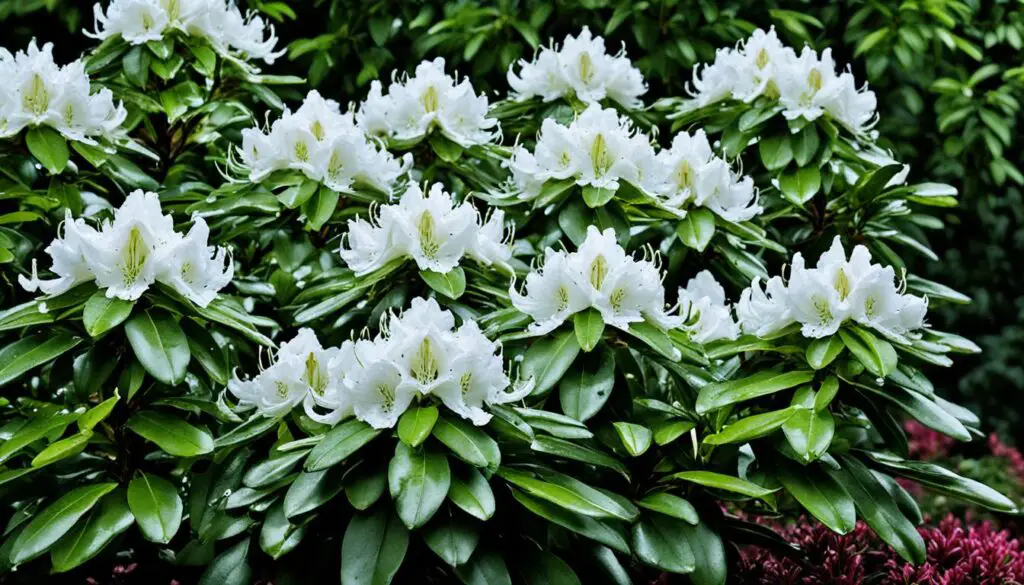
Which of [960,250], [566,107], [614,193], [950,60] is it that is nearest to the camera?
[614,193]

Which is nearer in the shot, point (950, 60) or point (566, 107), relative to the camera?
point (566, 107)

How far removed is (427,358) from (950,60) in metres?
3.88

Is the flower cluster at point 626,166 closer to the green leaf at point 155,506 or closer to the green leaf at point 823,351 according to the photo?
the green leaf at point 823,351

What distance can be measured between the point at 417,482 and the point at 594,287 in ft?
1.74

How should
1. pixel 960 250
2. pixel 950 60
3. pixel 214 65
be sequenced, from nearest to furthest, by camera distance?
pixel 214 65
pixel 950 60
pixel 960 250

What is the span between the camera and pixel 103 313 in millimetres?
2150

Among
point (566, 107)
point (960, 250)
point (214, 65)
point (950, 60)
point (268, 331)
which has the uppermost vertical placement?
point (214, 65)

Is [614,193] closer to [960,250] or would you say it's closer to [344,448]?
[344,448]

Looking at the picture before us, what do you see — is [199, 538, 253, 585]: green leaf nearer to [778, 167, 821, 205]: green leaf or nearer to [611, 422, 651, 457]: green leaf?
[611, 422, 651, 457]: green leaf

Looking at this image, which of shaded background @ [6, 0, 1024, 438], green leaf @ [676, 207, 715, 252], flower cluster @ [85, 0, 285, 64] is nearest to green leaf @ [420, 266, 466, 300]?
green leaf @ [676, 207, 715, 252]

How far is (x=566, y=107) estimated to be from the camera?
3.11 meters

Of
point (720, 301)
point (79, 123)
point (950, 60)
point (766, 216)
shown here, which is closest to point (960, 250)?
point (950, 60)

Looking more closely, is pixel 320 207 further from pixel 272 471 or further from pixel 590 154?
pixel 272 471

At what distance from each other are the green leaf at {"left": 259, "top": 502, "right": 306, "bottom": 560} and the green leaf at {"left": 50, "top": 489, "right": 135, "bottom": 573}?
285 mm
